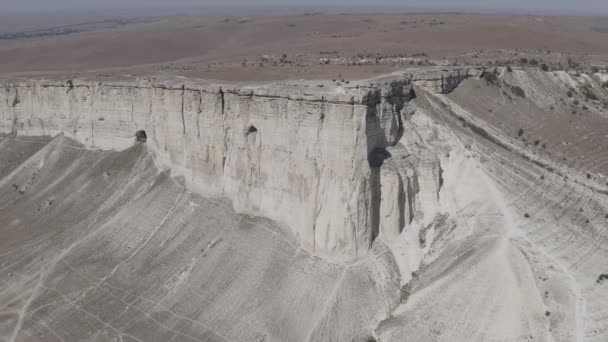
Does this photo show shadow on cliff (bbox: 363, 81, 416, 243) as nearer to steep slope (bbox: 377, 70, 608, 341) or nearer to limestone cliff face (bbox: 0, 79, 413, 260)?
limestone cliff face (bbox: 0, 79, 413, 260)

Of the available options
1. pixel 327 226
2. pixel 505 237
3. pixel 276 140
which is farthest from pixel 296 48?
pixel 505 237

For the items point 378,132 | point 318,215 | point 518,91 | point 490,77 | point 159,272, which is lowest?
point 159,272

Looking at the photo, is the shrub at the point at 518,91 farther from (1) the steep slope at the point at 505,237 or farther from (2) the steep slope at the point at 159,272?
(2) the steep slope at the point at 159,272

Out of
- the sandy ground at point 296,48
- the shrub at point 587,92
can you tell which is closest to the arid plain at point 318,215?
the shrub at point 587,92

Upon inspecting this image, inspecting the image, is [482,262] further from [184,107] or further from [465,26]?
[465,26]

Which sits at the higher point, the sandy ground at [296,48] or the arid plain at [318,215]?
the sandy ground at [296,48]

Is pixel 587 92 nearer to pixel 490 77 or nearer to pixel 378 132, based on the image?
pixel 490 77

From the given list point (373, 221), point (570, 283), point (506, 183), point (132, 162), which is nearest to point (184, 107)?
point (132, 162)

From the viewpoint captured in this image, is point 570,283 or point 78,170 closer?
point 570,283
